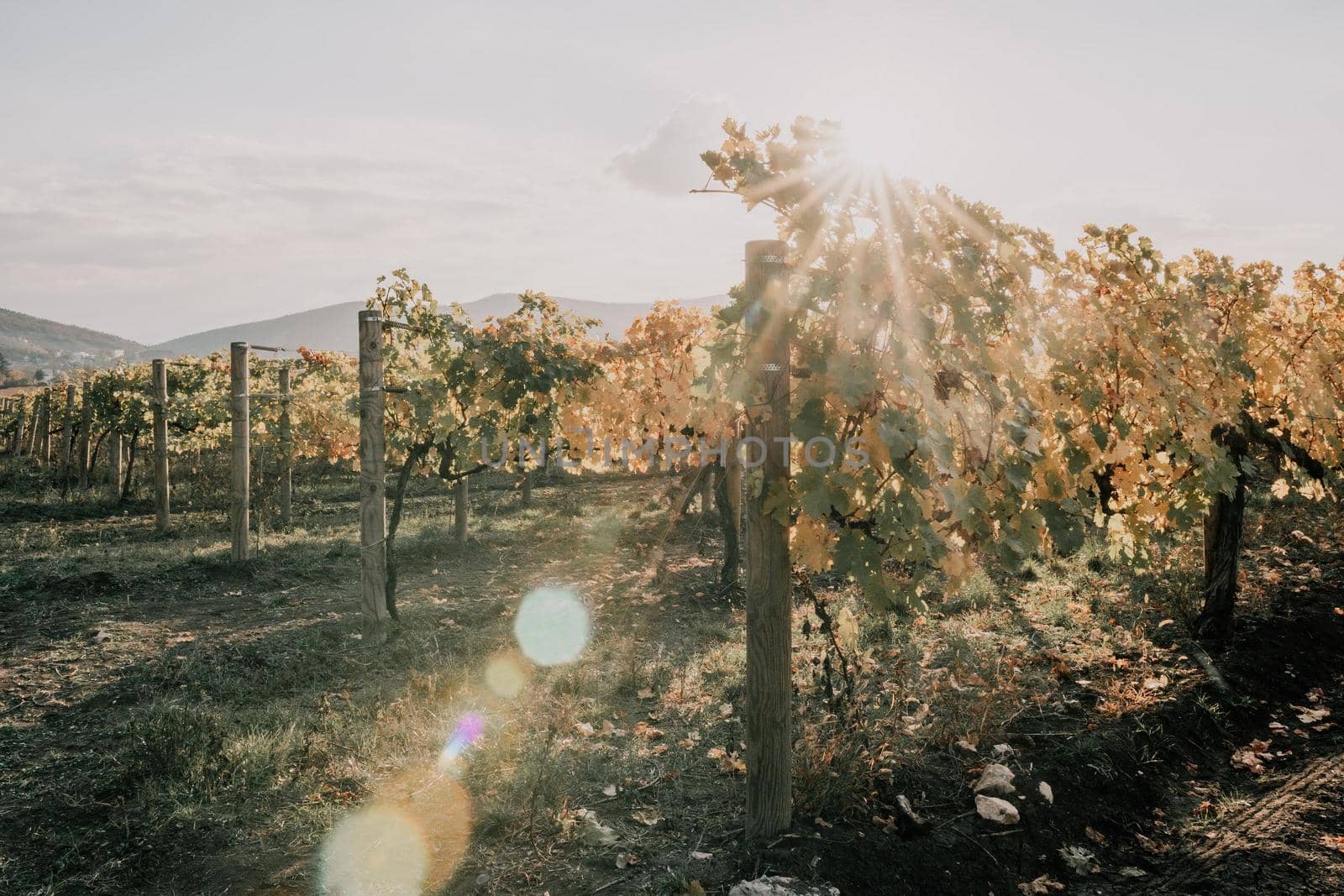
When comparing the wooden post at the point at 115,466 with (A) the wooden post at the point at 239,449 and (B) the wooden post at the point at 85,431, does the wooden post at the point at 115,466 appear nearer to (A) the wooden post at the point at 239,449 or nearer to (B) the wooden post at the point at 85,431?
(B) the wooden post at the point at 85,431

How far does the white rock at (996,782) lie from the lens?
148 inches

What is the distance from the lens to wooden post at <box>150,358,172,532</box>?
11328 millimetres

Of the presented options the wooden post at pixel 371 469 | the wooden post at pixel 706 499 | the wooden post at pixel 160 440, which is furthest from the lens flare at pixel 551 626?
the wooden post at pixel 160 440

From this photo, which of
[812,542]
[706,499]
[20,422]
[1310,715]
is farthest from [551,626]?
[20,422]

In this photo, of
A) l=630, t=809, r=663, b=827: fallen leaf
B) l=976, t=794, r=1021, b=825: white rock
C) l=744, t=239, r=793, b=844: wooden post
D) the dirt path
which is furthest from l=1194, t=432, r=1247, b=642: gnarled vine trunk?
l=630, t=809, r=663, b=827: fallen leaf

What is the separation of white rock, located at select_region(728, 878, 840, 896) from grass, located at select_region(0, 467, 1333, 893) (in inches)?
3.2

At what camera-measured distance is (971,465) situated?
333 centimetres

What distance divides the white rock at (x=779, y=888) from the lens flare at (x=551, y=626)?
3.51 m

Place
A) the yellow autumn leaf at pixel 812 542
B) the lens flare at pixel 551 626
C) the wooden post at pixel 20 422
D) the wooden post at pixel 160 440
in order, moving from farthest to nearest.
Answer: the wooden post at pixel 20 422
the wooden post at pixel 160 440
the lens flare at pixel 551 626
the yellow autumn leaf at pixel 812 542

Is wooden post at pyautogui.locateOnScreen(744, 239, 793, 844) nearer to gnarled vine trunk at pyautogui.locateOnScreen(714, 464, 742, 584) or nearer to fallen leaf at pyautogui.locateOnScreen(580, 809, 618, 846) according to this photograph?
fallen leaf at pyautogui.locateOnScreen(580, 809, 618, 846)

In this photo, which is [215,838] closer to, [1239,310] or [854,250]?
[854,250]

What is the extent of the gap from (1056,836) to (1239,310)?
452 centimetres

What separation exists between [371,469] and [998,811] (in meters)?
5.44

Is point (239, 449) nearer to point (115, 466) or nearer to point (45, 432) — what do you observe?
point (115, 466)
